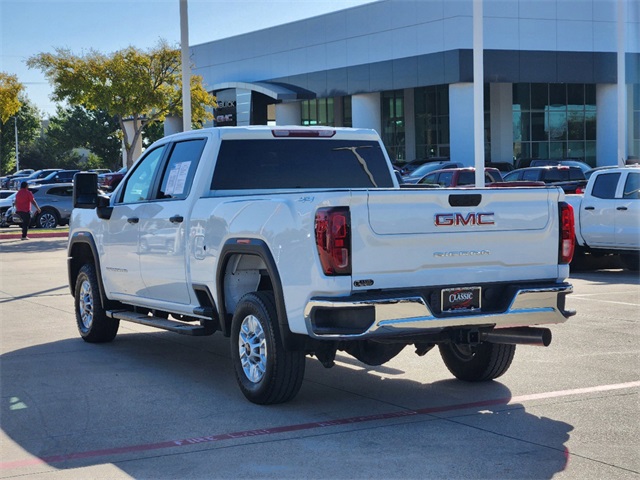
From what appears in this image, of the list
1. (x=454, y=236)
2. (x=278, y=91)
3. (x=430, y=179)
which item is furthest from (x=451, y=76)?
(x=454, y=236)

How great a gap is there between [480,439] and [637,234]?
11.5m

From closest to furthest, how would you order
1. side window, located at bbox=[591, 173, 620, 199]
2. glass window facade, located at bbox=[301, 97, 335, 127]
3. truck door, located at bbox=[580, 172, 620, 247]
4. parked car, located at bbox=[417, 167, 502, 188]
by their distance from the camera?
1. truck door, located at bbox=[580, 172, 620, 247]
2. side window, located at bbox=[591, 173, 620, 199]
3. parked car, located at bbox=[417, 167, 502, 188]
4. glass window facade, located at bbox=[301, 97, 335, 127]

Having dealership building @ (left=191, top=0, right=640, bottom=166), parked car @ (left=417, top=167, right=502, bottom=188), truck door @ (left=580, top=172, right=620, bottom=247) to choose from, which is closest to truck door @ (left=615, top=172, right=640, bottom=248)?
truck door @ (left=580, top=172, right=620, bottom=247)

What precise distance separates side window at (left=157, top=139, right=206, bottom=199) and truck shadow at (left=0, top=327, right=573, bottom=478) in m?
1.67

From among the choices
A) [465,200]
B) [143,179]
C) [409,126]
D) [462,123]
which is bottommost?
[465,200]

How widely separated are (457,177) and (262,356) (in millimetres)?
22381

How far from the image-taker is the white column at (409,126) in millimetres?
60281

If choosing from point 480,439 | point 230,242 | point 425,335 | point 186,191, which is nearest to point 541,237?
point 425,335

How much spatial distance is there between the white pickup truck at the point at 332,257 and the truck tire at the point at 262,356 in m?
0.01

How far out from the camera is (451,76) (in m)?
49.9

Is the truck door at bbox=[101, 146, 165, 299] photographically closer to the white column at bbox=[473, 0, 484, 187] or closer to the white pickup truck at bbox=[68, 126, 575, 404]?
the white pickup truck at bbox=[68, 126, 575, 404]

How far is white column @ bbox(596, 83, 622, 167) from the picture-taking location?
5572 cm

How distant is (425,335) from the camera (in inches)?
282

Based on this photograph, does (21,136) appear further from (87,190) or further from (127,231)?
(127,231)
